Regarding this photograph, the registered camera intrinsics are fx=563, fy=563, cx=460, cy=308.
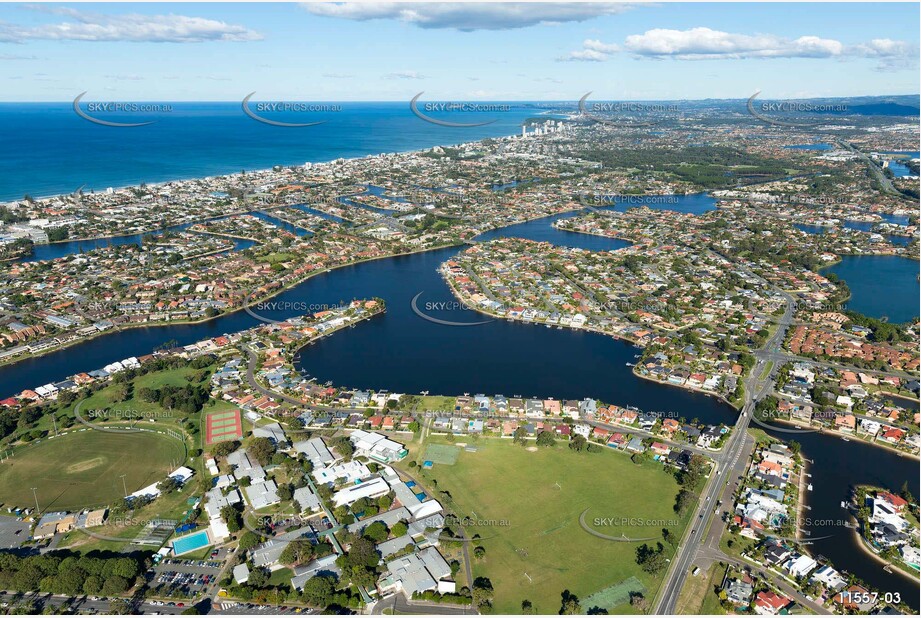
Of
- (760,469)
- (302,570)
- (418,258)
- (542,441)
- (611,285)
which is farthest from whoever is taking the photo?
(418,258)

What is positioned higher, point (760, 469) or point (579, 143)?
point (579, 143)

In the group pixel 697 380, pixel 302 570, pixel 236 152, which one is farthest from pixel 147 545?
pixel 236 152

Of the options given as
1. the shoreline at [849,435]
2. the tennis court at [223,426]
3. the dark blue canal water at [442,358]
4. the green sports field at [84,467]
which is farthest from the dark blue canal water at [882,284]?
the green sports field at [84,467]

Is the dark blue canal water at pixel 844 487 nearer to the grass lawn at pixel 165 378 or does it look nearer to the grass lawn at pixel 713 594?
the grass lawn at pixel 713 594

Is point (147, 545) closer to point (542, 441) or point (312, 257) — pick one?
point (542, 441)

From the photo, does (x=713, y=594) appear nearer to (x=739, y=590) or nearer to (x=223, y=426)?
(x=739, y=590)

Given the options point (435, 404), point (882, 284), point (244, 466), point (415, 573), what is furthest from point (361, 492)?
point (882, 284)

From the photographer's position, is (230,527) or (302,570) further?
(230,527)
